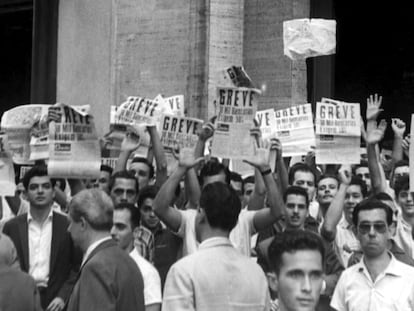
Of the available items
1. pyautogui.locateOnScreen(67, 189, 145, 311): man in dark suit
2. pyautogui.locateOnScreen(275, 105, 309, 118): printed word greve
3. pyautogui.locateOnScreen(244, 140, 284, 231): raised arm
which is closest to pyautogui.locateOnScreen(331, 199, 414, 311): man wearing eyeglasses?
pyautogui.locateOnScreen(244, 140, 284, 231): raised arm

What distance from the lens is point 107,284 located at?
6.38 m

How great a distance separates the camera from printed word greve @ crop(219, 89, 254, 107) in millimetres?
9547

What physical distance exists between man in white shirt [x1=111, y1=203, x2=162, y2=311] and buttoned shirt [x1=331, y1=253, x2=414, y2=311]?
121 cm

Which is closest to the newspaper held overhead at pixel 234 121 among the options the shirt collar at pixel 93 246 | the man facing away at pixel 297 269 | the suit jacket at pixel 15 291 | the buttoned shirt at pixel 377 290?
the buttoned shirt at pixel 377 290

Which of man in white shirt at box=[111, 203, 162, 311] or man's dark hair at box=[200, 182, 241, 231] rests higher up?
man's dark hair at box=[200, 182, 241, 231]

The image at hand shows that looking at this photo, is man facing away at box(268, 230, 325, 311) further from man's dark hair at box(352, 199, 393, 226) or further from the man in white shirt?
the man in white shirt

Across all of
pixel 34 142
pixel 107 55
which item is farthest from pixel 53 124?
pixel 107 55

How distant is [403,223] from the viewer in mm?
9344

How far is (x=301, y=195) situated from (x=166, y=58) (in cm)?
638

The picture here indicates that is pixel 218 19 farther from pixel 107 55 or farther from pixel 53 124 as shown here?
pixel 53 124

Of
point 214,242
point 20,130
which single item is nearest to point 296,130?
point 20,130

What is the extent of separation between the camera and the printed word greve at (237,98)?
9.55m

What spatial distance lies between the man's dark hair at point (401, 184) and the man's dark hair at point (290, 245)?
425cm

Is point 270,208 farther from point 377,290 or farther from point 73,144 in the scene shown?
point 73,144
